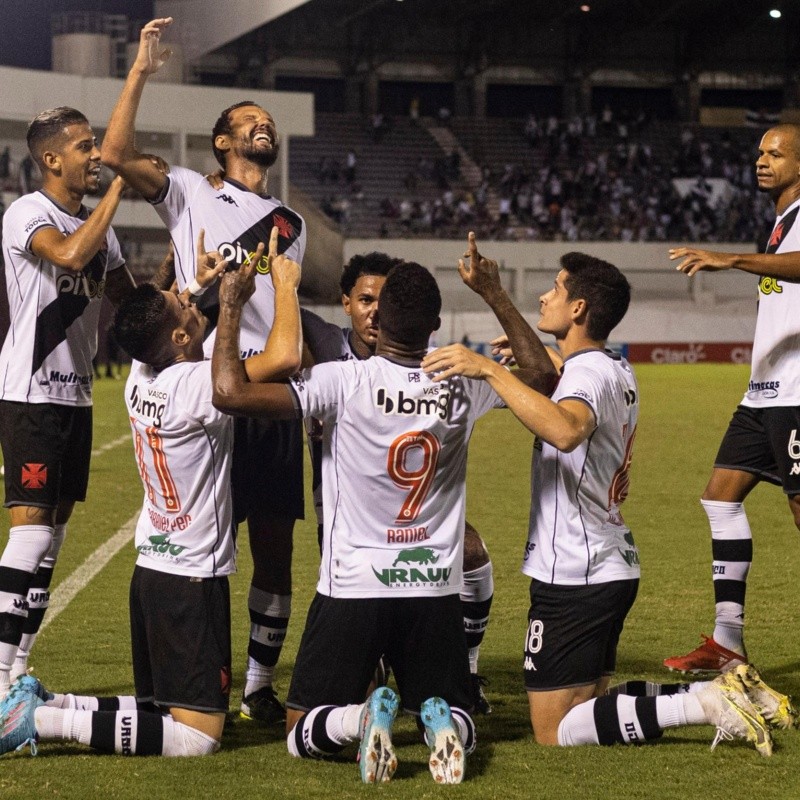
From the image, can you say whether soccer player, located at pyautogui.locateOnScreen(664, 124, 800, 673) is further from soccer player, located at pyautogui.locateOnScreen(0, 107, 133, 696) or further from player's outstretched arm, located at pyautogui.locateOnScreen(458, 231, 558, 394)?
soccer player, located at pyautogui.locateOnScreen(0, 107, 133, 696)

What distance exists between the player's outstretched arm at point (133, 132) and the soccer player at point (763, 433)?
272cm

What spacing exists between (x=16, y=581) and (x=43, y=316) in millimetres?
1100

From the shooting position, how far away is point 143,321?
457cm

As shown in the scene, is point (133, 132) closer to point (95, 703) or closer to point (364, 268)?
point (364, 268)

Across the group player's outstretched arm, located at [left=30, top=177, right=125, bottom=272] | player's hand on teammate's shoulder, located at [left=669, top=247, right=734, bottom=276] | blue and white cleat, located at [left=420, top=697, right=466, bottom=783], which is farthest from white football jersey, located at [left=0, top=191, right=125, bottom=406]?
player's hand on teammate's shoulder, located at [left=669, top=247, right=734, bottom=276]

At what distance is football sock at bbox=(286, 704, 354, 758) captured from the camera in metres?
4.32

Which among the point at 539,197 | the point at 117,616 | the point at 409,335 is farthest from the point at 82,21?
the point at 409,335

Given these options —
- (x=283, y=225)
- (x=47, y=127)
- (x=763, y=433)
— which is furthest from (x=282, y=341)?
(x=763, y=433)

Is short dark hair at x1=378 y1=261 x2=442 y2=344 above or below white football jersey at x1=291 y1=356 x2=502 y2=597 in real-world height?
above

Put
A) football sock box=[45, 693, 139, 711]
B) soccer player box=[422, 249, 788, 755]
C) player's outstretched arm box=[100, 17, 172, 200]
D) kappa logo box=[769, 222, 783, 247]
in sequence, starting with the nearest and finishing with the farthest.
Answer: soccer player box=[422, 249, 788, 755] → football sock box=[45, 693, 139, 711] → player's outstretched arm box=[100, 17, 172, 200] → kappa logo box=[769, 222, 783, 247]

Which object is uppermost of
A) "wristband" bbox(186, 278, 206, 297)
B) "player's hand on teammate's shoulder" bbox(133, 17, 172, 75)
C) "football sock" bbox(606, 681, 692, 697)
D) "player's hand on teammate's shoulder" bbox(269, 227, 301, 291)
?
"player's hand on teammate's shoulder" bbox(133, 17, 172, 75)

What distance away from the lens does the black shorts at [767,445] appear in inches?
232

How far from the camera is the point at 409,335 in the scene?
4445 mm

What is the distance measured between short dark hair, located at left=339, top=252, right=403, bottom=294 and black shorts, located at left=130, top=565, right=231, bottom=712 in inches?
58.7
